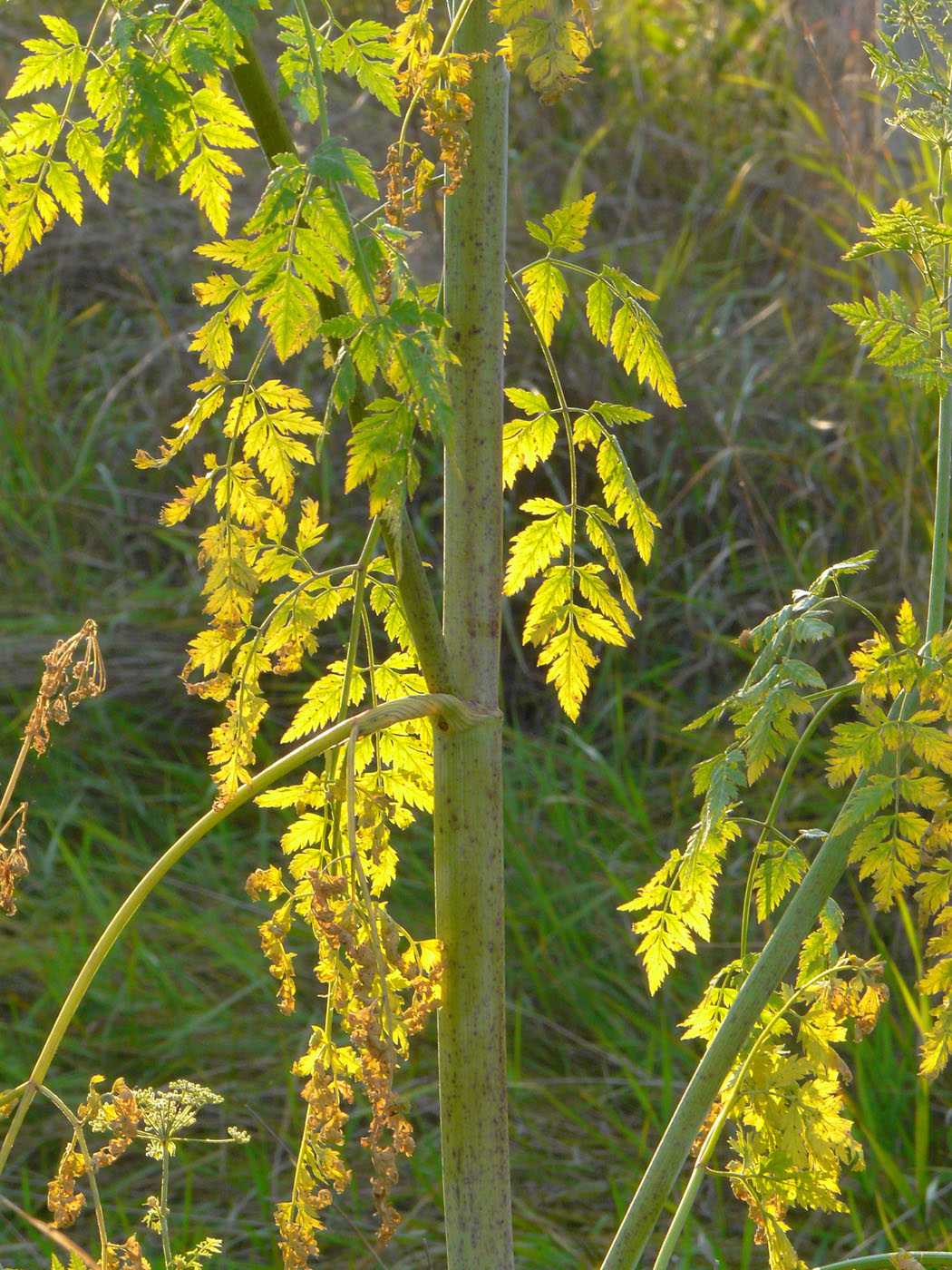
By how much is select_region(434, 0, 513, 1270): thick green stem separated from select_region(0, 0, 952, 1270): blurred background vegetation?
1.22 meters

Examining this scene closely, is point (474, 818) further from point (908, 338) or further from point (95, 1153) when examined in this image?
point (908, 338)

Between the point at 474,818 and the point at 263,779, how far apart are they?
15 centimetres

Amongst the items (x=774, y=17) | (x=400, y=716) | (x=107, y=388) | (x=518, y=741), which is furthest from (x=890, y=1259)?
(x=774, y=17)

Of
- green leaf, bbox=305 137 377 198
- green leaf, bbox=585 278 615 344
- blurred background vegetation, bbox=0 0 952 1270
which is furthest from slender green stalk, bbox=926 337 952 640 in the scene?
blurred background vegetation, bbox=0 0 952 1270

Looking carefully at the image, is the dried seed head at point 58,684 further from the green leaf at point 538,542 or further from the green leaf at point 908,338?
the green leaf at point 908,338

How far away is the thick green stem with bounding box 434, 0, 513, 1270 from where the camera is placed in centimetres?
89

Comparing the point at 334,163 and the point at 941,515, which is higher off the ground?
the point at 334,163

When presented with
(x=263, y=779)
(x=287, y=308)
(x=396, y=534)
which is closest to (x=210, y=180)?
(x=287, y=308)

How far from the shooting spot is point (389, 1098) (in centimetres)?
77

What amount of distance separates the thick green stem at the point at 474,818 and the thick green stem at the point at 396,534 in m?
0.03

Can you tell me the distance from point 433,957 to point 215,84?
61 centimetres

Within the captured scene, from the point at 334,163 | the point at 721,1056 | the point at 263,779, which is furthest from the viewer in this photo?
the point at 721,1056

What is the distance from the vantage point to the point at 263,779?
0.87 m

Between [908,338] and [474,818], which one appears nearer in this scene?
[474,818]
